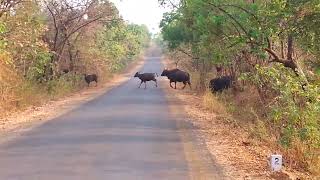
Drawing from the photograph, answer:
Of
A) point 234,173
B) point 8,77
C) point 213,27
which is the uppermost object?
point 213,27

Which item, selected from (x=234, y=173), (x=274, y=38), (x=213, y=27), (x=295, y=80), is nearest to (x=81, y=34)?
(x=213, y=27)

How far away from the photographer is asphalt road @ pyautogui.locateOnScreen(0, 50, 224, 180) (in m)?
9.17

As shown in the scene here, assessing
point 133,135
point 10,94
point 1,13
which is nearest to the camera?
point 133,135

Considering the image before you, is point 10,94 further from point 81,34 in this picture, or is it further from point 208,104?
point 81,34

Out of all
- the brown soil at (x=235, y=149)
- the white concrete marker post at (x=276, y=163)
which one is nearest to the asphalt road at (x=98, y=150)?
the brown soil at (x=235, y=149)

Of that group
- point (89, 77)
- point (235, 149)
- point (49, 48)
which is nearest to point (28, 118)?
point (235, 149)

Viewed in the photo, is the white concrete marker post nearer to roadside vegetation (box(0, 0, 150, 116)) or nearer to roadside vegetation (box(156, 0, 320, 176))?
roadside vegetation (box(156, 0, 320, 176))

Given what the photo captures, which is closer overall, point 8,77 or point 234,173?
point 234,173

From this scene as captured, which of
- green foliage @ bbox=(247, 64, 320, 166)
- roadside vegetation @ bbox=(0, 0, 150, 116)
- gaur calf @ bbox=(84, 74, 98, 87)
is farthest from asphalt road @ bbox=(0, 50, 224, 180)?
gaur calf @ bbox=(84, 74, 98, 87)

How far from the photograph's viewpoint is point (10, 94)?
20.8 metres

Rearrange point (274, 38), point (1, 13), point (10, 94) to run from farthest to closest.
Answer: point (10, 94)
point (1, 13)
point (274, 38)

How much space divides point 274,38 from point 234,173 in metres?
6.21

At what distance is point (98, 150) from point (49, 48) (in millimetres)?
21198

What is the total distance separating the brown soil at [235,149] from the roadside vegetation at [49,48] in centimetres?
692
